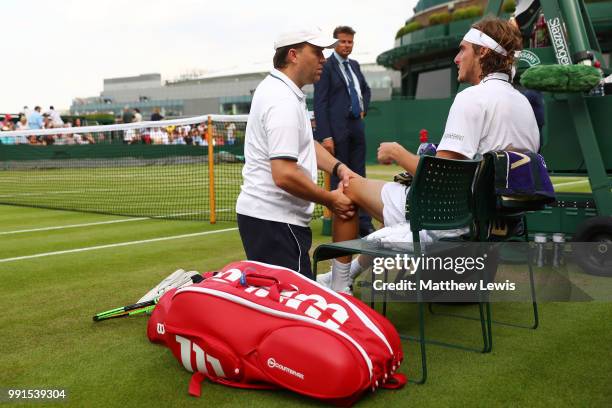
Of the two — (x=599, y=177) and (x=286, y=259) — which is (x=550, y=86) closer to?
(x=599, y=177)

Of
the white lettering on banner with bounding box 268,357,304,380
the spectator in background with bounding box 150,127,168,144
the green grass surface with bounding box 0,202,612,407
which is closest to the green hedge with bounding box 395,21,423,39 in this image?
the spectator in background with bounding box 150,127,168,144

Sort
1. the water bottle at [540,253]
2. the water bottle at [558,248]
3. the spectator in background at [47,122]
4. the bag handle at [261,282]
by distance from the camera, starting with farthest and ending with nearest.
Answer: the spectator in background at [47,122]
the water bottle at [540,253]
the water bottle at [558,248]
the bag handle at [261,282]

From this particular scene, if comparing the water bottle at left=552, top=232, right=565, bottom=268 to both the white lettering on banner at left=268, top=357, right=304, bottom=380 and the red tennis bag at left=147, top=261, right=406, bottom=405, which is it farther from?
the white lettering on banner at left=268, top=357, right=304, bottom=380

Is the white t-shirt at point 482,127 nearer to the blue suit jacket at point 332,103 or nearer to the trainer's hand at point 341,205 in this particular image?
the trainer's hand at point 341,205

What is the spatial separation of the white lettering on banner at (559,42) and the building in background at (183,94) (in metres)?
46.8

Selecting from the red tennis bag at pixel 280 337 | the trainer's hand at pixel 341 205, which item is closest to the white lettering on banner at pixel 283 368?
the red tennis bag at pixel 280 337

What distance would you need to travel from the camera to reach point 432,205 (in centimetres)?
339

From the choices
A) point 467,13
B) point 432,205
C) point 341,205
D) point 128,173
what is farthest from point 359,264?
point 467,13

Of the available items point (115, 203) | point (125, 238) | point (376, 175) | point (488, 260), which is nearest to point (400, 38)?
point (376, 175)

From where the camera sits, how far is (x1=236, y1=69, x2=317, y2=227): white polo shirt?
146 inches

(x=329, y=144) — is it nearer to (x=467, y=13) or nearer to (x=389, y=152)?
(x=389, y=152)

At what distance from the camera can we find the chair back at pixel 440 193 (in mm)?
3273

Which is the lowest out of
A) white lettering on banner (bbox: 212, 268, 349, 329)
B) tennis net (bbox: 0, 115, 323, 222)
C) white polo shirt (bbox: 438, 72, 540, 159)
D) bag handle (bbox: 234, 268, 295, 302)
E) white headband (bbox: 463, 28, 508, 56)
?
tennis net (bbox: 0, 115, 323, 222)

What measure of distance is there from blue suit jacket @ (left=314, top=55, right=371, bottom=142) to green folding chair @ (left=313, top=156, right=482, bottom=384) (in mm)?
3784
